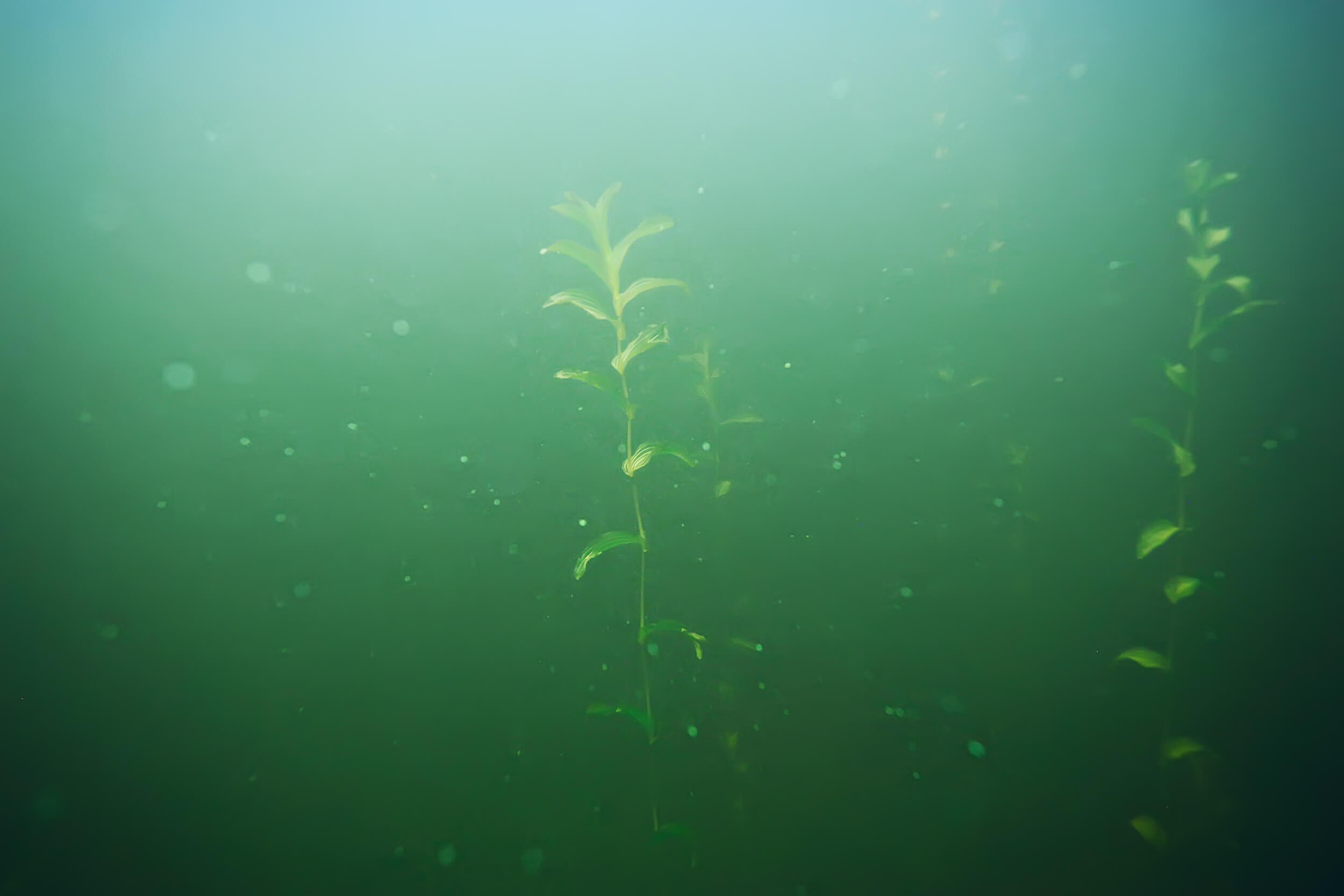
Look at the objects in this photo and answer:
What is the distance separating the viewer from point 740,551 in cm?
105

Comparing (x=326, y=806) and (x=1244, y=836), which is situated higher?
(x=326, y=806)

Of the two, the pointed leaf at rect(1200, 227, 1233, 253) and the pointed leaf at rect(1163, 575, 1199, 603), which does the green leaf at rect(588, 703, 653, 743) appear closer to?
the pointed leaf at rect(1163, 575, 1199, 603)

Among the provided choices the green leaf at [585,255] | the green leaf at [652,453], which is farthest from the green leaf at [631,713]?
the green leaf at [585,255]

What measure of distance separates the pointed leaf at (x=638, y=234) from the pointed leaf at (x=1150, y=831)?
4.40ft

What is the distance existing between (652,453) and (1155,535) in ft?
3.01

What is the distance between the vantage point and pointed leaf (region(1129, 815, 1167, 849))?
1020 millimetres

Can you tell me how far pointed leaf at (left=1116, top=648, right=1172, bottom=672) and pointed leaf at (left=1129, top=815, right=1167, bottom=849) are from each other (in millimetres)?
276

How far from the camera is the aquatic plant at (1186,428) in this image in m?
1.02

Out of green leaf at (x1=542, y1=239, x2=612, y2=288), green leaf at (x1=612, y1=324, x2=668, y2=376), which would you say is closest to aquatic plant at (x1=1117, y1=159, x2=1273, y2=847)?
green leaf at (x1=612, y1=324, x2=668, y2=376)

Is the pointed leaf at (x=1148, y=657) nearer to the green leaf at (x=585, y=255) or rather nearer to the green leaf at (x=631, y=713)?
the green leaf at (x=631, y=713)

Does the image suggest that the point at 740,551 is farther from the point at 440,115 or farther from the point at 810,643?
the point at 440,115

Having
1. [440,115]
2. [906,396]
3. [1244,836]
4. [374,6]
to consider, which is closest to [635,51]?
[440,115]

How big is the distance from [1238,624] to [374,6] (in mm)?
1992

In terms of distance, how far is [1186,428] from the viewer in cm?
107
